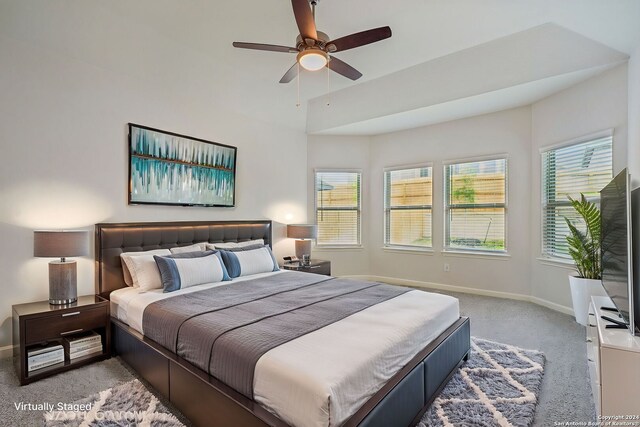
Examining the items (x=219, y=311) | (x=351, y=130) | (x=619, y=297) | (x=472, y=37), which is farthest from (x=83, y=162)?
(x=619, y=297)

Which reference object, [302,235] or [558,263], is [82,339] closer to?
[302,235]

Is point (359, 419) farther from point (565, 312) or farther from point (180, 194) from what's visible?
point (565, 312)

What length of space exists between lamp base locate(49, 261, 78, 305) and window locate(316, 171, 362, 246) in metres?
3.69

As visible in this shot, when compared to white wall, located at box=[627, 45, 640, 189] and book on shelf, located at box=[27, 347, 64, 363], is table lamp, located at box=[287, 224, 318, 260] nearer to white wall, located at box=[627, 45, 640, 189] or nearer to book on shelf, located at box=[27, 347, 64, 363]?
book on shelf, located at box=[27, 347, 64, 363]

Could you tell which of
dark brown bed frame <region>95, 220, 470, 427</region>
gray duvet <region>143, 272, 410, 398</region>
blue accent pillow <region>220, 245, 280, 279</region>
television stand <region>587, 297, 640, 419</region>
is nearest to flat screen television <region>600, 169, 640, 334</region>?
television stand <region>587, 297, 640, 419</region>

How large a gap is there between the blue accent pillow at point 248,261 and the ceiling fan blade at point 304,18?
92.7 inches

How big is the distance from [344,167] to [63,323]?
443 cm

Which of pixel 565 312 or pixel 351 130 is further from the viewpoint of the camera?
pixel 351 130

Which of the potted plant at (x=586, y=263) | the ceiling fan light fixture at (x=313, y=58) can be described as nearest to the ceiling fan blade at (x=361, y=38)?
the ceiling fan light fixture at (x=313, y=58)

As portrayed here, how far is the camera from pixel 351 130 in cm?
545

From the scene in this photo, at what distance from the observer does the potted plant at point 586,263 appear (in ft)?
11.0

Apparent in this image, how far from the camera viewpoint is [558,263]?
4082 mm

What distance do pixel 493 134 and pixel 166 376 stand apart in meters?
5.00

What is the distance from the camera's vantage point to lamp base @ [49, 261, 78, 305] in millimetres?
2684
